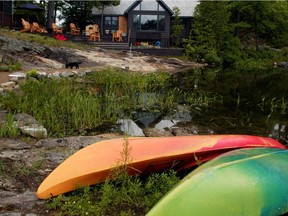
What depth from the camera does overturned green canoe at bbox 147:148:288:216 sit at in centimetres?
259

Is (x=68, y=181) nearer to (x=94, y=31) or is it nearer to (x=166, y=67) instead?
(x=166, y=67)

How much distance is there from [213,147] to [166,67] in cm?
1826

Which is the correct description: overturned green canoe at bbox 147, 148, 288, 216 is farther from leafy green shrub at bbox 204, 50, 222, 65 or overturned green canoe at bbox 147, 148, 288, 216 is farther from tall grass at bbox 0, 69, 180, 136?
leafy green shrub at bbox 204, 50, 222, 65

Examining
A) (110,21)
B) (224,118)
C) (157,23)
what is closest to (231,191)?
(224,118)

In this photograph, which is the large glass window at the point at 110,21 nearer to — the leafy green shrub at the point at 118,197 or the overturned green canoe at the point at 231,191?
the leafy green shrub at the point at 118,197

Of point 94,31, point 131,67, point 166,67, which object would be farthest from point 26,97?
point 94,31

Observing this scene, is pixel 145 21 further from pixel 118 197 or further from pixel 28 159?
pixel 118 197

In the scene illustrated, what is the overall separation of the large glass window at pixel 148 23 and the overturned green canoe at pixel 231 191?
91.3 feet

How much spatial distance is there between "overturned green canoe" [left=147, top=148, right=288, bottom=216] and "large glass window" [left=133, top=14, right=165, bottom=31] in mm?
27828

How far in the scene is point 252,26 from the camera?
31812 millimetres

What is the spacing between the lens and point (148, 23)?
30.3 m

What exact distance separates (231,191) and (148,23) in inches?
1124

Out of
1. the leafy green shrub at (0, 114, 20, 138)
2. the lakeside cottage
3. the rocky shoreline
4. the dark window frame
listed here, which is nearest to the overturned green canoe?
the rocky shoreline

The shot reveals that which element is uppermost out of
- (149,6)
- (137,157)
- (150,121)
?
(149,6)
